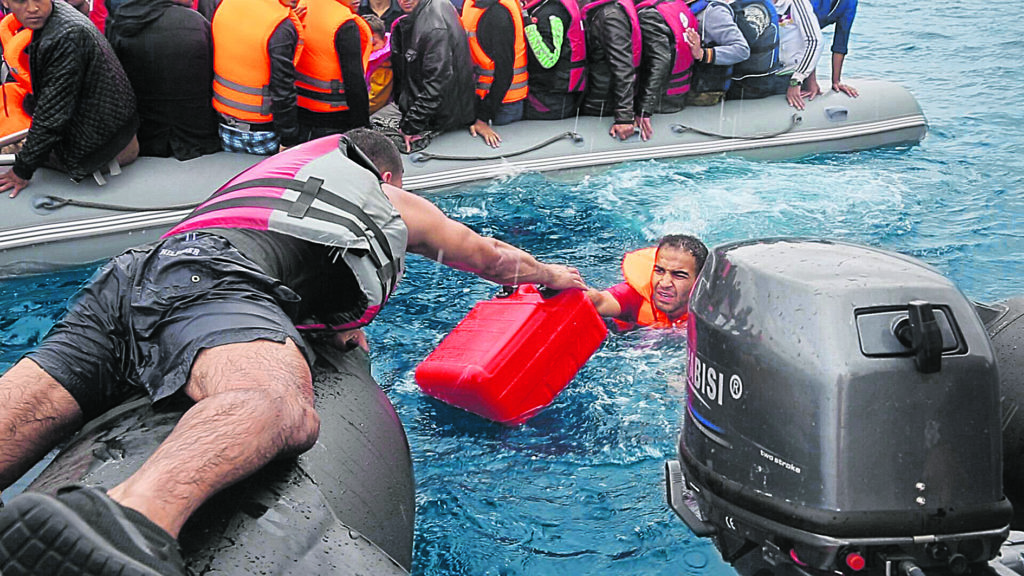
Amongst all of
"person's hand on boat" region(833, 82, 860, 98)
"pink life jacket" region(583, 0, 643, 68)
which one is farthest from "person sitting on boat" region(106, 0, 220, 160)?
"person's hand on boat" region(833, 82, 860, 98)

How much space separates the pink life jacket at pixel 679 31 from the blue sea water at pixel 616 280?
2.25 ft

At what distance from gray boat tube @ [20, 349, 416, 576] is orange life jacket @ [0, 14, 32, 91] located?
393cm

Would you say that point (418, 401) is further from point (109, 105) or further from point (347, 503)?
point (109, 105)

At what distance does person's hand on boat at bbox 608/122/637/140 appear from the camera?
790 cm

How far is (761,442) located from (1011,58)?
12074 millimetres

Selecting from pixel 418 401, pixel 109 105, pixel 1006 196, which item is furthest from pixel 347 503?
pixel 1006 196

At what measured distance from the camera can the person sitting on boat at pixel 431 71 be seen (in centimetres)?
703

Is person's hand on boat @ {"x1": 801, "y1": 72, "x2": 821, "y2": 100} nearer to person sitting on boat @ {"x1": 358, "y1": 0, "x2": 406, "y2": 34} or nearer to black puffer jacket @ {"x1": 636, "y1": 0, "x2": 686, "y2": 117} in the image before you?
black puffer jacket @ {"x1": 636, "y1": 0, "x2": 686, "y2": 117}

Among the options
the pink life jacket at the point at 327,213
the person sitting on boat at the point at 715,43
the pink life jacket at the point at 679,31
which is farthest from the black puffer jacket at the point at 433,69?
the pink life jacket at the point at 327,213

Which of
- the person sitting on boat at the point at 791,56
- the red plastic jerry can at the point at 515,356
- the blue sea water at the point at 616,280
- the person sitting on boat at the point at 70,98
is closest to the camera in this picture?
the blue sea water at the point at 616,280

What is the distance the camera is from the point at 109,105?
6023 millimetres

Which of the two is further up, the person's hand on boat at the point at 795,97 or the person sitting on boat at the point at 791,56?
the person sitting on boat at the point at 791,56

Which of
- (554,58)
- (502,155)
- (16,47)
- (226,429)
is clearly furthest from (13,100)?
(226,429)

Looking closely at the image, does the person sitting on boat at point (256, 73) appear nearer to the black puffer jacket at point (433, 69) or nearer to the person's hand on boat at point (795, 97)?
the black puffer jacket at point (433, 69)
